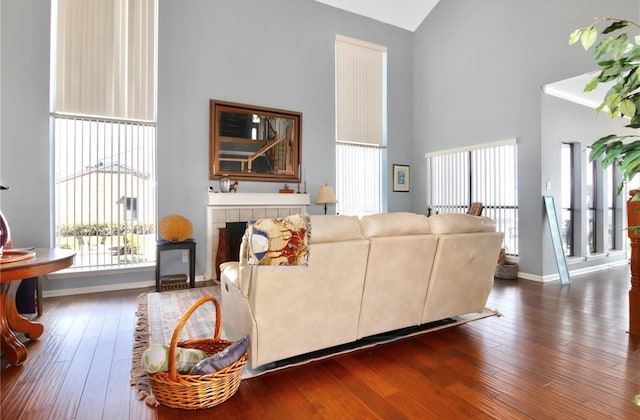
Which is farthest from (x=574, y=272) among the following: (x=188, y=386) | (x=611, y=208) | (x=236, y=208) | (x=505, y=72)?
(x=188, y=386)

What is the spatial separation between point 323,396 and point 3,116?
4.58 m

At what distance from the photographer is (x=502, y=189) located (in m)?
5.20

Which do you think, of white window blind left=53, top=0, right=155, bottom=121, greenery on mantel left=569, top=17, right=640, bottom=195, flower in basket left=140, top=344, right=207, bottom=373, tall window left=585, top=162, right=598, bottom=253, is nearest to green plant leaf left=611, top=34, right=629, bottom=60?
greenery on mantel left=569, top=17, right=640, bottom=195

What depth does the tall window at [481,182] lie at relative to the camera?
201 inches

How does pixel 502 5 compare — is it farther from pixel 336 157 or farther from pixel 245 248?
pixel 245 248

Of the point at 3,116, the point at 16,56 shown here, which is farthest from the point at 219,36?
the point at 3,116

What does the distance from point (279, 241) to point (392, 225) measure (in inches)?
33.9

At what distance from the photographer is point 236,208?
15.9 ft

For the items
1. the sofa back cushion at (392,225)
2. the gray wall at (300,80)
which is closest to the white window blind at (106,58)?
the gray wall at (300,80)

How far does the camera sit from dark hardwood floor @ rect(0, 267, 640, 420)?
1732 mm

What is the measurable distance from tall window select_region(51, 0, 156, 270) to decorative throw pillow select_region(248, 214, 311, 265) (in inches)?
128

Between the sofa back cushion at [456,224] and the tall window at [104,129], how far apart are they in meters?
3.71

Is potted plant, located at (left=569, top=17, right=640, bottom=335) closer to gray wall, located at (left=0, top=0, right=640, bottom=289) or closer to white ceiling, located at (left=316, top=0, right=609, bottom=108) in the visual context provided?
gray wall, located at (left=0, top=0, right=640, bottom=289)

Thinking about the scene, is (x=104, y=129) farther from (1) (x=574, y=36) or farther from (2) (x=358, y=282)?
(1) (x=574, y=36)
